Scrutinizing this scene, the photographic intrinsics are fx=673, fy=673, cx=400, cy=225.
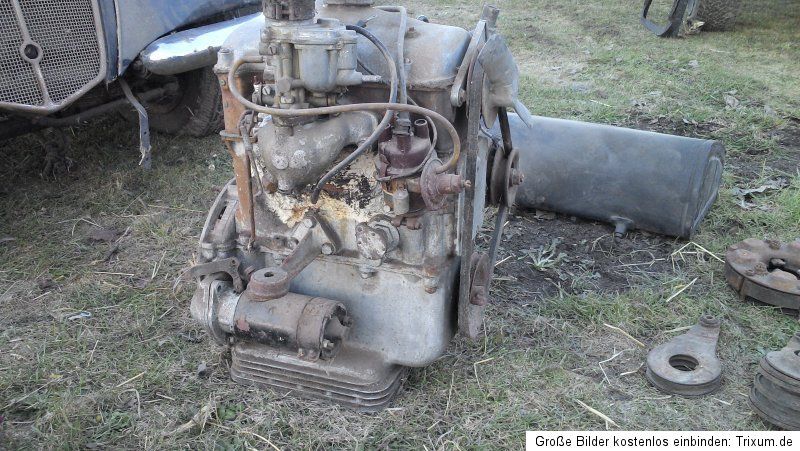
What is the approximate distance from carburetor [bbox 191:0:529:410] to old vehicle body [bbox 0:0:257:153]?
1.27 m

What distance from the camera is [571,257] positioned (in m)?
3.38

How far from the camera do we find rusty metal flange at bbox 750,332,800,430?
215 cm

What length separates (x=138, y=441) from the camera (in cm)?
222

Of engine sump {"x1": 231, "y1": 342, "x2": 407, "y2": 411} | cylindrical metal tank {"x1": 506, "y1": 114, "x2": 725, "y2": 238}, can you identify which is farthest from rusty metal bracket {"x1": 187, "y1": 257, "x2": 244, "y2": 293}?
cylindrical metal tank {"x1": 506, "y1": 114, "x2": 725, "y2": 238}

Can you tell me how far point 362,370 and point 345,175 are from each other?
0.69 metres

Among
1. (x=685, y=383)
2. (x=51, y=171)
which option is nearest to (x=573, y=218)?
(x=685, y=383)

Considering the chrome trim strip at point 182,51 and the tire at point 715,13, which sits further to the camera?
the tire at point 715,13

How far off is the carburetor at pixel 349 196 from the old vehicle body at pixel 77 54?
1.27 m

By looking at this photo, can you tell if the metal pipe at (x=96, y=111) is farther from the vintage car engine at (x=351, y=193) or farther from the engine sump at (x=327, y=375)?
the engine sump at (x=327, y=375)

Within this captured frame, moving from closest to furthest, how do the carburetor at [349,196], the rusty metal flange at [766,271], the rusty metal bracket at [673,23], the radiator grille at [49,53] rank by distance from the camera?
the carburetor at [349,196] → the rusty metal flange at [766,271] → the radiator grille at [49,53] → the rusty metal bracket at [673,23]

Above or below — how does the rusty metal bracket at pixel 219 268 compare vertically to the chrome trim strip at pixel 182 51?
below

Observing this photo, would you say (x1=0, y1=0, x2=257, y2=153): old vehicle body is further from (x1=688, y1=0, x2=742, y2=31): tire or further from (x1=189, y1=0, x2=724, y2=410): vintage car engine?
(x1=688, y1=0, x2=742, y2=31): tire

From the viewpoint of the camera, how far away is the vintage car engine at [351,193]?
1975 millimetres

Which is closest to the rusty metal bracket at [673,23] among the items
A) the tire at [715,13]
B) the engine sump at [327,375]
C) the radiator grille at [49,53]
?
the tire at [715,13]
